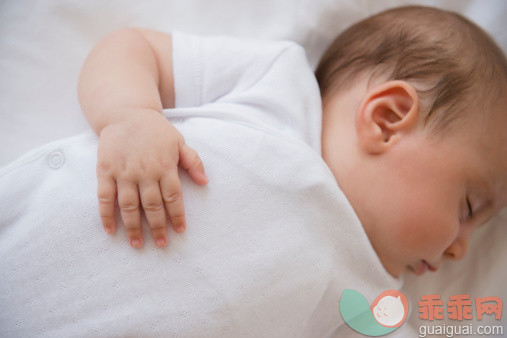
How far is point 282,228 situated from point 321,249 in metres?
0.10

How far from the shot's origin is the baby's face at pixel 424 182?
2.76 ft

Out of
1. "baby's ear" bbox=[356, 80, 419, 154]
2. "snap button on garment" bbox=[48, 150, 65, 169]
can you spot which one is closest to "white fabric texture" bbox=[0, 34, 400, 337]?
"snap button on garment" bbox=[48, 150, 65, 169]

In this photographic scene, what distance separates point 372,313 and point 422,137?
42cm

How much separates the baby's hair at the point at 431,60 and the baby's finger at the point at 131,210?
1.71 feet

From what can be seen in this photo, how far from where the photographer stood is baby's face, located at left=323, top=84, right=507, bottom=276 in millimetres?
841

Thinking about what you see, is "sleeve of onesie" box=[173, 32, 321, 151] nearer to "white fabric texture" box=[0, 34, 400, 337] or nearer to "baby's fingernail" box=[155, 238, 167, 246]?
"white fabric texture" box=[0, 34, 400, 337]

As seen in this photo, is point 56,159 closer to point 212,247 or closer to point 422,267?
point 212,247

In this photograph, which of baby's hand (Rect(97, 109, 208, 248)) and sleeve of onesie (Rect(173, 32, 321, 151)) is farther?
sleeve of onesie (Rect(173, 32, 321, 151))

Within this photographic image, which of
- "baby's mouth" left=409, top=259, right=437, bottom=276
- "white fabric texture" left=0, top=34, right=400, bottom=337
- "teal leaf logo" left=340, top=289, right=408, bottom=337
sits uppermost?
"white fabric texture" left=0, top=34, right=400, bottom=337

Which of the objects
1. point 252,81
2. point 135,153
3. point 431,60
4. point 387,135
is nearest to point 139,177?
point 135,153

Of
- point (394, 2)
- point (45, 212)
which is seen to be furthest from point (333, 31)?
point (45, 212)

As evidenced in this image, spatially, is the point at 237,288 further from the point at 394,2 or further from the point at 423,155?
the point at 394,2

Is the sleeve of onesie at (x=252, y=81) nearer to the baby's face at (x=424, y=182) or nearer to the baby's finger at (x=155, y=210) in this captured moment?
the baby's face at (x=424, y=182)

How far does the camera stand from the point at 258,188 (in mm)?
845
